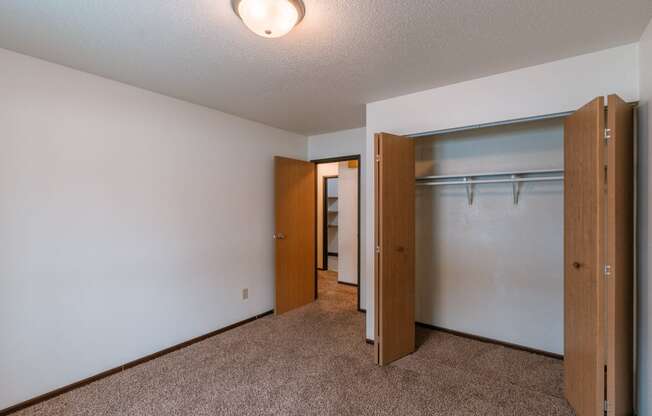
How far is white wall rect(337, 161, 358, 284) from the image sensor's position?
5371mm

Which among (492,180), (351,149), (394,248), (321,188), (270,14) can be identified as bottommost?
(394,248)

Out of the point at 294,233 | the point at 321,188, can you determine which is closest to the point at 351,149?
the point at 294,233

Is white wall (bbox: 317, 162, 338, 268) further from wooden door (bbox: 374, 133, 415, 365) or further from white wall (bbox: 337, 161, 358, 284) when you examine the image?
wooden door (bbox: 374, 133, 415, 365)

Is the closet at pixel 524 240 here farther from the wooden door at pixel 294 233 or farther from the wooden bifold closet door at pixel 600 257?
the wooden door at pixel 294 233

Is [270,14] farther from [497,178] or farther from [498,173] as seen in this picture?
[497,178]

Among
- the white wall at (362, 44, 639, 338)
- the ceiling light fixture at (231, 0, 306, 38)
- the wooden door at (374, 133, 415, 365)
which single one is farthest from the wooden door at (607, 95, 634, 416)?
the ceiling light fixture at (231, 0, 306, 38)

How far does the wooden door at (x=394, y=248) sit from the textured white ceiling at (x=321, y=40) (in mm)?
652

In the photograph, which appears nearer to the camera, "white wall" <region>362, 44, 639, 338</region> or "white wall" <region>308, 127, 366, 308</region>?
"white wall" <region>362, 44, 639, 338</region>

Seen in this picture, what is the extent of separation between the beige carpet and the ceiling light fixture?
235cm

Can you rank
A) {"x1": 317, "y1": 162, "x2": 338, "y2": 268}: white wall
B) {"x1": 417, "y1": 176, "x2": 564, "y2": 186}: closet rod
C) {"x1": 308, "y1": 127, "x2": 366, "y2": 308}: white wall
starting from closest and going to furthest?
1. {"x1": 417, "y1": 176, "x2": 564, "y2": 186}: closet rod
2. {"x1": 308, "y1": 127, "x2": 366, "y2": 308}: white wall
3. {"x1": 317, "y1": 162, "x2": 338, "y2": 268}: white wall

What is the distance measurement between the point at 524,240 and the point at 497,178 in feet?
2.13

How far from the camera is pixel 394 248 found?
2758 millimetres

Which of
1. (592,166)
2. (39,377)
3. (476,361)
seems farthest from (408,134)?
(39,377)

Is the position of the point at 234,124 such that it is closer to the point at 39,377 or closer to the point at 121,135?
the point at 121,135
